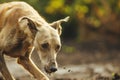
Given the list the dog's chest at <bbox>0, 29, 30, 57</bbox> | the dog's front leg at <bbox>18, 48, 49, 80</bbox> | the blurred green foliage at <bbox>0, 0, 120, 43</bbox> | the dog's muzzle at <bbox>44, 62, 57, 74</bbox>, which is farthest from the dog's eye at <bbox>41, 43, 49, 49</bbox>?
the blurred green foliage at <bbox>0, 0, 120, 43</bbox>

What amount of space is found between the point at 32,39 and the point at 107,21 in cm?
1349

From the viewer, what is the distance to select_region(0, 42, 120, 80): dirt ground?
14337 millimetres

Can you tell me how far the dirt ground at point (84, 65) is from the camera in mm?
14337

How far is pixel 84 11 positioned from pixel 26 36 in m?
13.2

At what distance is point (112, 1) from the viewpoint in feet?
76.6

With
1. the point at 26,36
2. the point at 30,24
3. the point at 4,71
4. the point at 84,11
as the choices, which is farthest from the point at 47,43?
the point at 84,11

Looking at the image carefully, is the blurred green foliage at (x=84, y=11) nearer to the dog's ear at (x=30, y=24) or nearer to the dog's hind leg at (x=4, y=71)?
the dog's hind leg at (x=4, y=71)

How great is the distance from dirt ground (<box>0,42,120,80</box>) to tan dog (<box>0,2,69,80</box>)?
2939 mm

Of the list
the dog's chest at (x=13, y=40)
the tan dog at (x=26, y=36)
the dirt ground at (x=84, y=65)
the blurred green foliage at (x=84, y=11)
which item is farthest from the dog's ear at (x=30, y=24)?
the blurred green foliage at (x=84, y=11)

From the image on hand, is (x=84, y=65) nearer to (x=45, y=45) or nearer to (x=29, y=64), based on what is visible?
(x=29, y=64)

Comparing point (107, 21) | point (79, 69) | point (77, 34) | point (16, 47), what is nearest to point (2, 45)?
point (16, 47)

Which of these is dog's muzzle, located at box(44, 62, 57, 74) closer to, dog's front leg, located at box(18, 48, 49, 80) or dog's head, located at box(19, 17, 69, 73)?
dog's head, located at box(19, 17, 69, 73)

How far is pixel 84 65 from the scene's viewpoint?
1778 centimetres

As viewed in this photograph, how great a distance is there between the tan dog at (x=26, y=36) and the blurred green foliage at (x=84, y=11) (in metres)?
11.6
